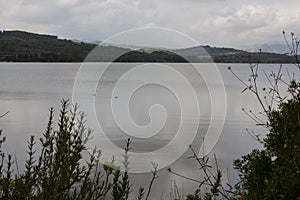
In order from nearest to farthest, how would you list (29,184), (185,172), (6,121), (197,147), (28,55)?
(29,184) < (185,172) < (197,147) < (6,121) < (28,55)

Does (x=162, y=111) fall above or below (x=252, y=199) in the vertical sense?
below

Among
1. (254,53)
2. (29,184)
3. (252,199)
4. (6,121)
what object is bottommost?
(6,121)

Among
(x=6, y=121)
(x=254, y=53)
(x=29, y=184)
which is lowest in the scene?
(x=6, y=121)

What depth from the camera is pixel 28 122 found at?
2161 centimetres

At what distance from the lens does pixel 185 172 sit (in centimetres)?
Result: 1259

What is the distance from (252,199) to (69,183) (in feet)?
4.38

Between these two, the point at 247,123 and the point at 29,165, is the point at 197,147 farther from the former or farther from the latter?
the point at 29,165

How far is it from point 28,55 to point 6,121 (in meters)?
84.4

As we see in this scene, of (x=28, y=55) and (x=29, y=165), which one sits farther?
(x=28, y=55)

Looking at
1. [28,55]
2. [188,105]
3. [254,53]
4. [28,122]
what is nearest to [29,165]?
[254,53]

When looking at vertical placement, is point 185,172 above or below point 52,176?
below

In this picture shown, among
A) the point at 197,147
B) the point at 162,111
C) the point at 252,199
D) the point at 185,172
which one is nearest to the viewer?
the point at 252,199

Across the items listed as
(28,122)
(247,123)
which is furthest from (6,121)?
(247,123)

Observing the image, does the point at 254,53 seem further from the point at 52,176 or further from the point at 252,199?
the point at 52,176
